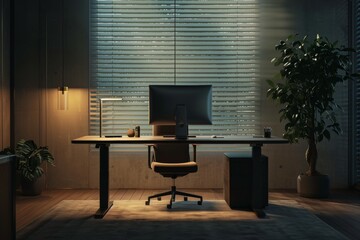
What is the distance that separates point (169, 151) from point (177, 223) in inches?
47.7

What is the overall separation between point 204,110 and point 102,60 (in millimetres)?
2539

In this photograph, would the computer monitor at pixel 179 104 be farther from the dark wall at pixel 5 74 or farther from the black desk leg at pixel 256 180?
the dark wall at pixel 5 74

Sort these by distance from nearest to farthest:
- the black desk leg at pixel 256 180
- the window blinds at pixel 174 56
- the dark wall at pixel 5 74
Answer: the black desk leg at pixel 256 180 < the dark wall at pixel 5 74 < the window blinds at pixel 174 56

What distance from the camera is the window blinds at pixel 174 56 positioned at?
272 inches

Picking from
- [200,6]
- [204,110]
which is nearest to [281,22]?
[200,6]

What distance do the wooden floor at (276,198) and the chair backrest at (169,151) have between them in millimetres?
788

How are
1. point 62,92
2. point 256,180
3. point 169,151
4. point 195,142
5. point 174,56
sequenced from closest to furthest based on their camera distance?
→ point 195,142, point 256,180, point 169,151, point 62,92, point 174,56

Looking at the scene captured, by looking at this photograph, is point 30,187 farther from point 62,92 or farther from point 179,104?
point 179,104

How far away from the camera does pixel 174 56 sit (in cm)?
692

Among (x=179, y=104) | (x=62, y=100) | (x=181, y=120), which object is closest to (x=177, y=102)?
(x=179, y=104)

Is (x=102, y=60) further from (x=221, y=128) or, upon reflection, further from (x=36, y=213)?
(x=36, y=213)

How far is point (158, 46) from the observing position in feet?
22.8

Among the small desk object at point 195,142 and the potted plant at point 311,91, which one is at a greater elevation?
the potted plant at point 311,91

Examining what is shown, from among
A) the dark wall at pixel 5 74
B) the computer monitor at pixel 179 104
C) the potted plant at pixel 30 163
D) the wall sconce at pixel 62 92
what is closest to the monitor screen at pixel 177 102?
the computer monitor at pixel 179 104
